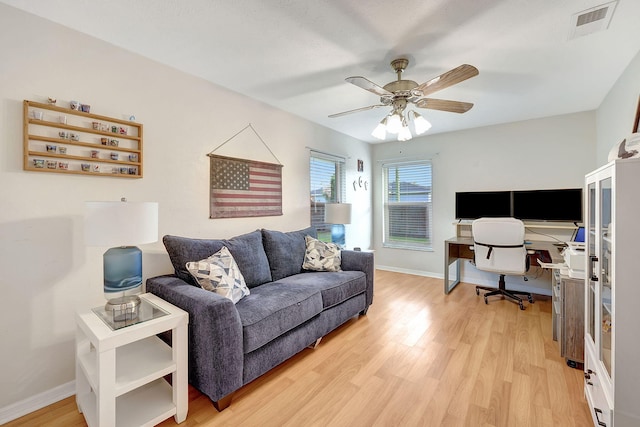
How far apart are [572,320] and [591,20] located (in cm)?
204

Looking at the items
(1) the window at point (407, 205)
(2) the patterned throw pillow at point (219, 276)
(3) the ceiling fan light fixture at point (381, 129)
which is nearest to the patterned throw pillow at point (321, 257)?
(2) the patterned throw pillow at point (219, 276)

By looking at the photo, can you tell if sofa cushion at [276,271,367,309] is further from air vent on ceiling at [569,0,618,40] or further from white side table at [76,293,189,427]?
air vent on ceiling at [569,0,618,40]

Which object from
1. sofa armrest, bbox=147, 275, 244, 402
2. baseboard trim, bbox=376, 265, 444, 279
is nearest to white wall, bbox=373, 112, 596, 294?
baseboard trim, bbox=376, 265, 444, 279

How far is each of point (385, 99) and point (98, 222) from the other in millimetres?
2161

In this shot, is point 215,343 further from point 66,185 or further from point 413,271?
point 413,271

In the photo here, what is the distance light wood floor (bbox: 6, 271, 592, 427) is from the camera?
1.59 metres

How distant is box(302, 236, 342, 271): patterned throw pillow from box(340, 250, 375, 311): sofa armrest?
10 centimetres

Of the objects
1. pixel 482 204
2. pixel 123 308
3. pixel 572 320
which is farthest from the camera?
pixel 482 204

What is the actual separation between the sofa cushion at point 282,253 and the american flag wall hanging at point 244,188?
35cm

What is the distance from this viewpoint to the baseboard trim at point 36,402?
1.58m

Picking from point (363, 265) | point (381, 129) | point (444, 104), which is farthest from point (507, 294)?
point (381, 129)

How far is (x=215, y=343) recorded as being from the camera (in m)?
1.61

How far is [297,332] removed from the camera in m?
2.13

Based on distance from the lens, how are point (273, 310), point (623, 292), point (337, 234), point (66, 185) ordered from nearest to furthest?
point (623, 292)
point (66, 185)
point (273, 310)
point (337, 234)
